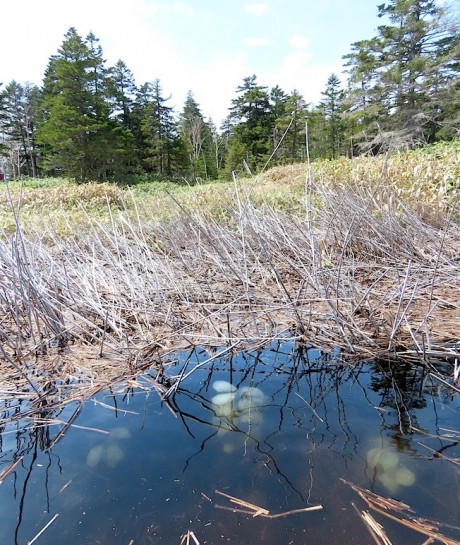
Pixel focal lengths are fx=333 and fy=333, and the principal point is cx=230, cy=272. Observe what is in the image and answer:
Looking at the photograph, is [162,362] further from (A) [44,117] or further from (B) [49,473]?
(A) [44,117]

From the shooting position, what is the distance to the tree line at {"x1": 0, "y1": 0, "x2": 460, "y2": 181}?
655 inches

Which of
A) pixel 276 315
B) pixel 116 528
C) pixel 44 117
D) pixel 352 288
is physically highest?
pixel 44 117

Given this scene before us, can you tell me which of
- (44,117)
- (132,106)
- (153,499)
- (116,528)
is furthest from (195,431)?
(44,117)

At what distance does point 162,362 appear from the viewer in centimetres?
175

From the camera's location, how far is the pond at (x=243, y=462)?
0.92 meters

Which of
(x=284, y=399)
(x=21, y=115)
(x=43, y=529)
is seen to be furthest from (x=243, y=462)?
(x=21, y=115)

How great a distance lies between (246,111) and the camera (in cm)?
2639

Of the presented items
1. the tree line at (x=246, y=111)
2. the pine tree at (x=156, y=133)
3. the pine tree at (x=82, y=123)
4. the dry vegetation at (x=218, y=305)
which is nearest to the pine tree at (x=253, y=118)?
the tree line at (x=246, y=111)

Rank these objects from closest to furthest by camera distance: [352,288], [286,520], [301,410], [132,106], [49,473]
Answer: [286,520] < [49,473] < [301,410] < [352,288] < [132,106]

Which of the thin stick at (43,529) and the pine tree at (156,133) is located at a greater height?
the pine tree at (156,133)

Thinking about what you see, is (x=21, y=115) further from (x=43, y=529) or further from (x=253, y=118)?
(x=43, y=529)

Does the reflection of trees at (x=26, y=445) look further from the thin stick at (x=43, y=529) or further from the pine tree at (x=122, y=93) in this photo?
the pine tree at (x=122, y=93)

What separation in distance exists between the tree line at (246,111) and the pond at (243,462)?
35.1 feet

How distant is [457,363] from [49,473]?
1.74m
